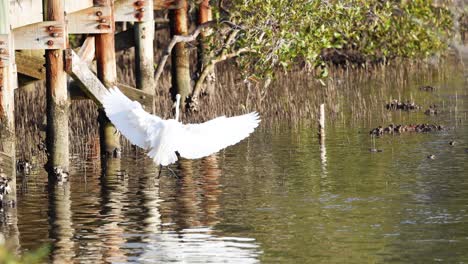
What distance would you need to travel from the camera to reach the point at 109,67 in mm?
17000

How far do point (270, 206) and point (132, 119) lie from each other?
83.3 inches

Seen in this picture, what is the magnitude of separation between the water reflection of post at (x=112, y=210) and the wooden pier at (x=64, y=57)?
61 centimetres

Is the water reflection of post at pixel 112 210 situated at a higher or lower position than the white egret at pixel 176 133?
lower

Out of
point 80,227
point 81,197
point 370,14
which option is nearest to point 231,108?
point 370,14

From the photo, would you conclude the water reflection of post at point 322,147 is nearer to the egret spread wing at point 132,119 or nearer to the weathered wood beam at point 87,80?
the egret spread wing at point 132,119

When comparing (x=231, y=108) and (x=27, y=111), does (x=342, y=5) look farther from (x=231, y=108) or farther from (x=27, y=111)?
(x=27, y=111)

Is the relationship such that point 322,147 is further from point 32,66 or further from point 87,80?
point 32,66

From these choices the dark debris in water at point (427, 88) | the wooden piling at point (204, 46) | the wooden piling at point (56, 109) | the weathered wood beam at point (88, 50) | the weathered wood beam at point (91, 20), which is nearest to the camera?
the wooden piling at point (56, 109)

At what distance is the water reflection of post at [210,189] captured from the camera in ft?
42.2

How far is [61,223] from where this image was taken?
12852 millimetres

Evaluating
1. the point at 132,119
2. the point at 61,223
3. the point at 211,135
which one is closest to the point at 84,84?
the point at 132,119

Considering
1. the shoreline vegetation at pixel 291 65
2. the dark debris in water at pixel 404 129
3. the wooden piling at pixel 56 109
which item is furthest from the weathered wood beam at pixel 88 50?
the dark debris in water at pixel 404 129

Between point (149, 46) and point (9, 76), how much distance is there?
16.9ft

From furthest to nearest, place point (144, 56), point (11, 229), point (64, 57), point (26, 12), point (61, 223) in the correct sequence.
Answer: point (144, 56), point (64, 57), point (26, 12), point (61, 223), point (11, 229)
